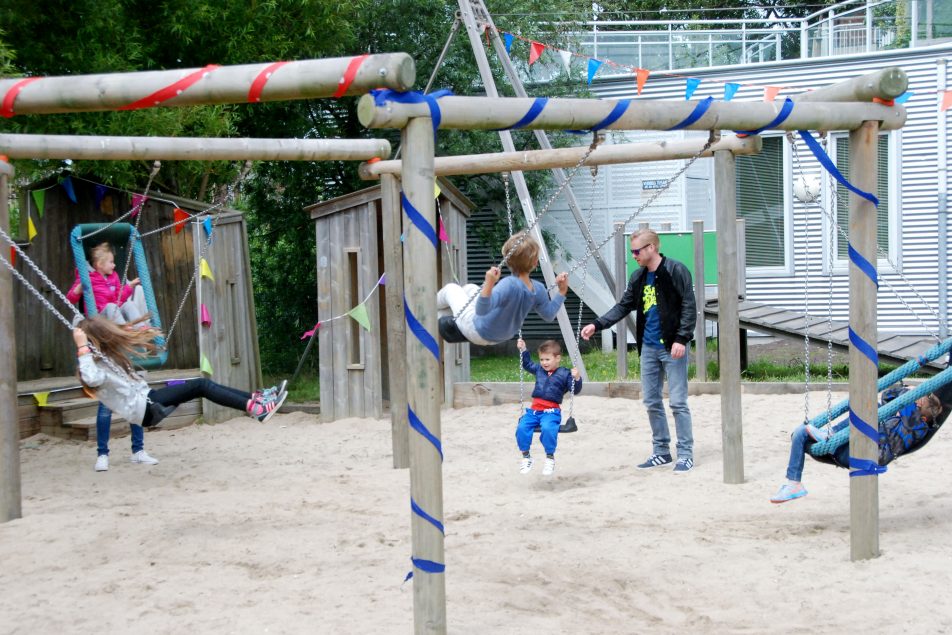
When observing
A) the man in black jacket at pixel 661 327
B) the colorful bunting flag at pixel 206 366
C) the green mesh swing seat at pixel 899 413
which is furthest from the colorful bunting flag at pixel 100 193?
the green mesh swing seat at pixel 899 413

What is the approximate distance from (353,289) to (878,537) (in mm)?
5877

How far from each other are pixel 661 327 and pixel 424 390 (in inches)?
129

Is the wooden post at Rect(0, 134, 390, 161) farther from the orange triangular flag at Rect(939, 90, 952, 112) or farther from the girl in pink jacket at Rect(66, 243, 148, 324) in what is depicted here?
the orange triangular flag at Rect(939, 90, 952, 112)

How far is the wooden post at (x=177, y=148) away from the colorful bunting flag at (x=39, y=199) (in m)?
4.12

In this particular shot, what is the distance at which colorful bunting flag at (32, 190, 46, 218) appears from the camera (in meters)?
10.2

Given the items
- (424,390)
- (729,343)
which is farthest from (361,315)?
(424,390)

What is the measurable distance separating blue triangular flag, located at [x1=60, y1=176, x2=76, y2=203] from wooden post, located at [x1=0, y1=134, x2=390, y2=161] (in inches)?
160

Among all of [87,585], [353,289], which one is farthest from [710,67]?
[87,585]

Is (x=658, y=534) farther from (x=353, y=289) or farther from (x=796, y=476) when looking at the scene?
(x=353, y=289)

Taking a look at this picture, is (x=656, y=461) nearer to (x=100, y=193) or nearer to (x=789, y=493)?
(x=789, y=493)

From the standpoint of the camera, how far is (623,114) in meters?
4.46

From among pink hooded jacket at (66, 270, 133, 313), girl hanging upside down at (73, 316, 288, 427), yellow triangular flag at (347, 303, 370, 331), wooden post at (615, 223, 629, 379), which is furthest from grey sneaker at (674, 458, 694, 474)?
pink hooded jacket at (66, 270, 133, 313)

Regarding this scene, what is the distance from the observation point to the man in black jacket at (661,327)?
6.70m

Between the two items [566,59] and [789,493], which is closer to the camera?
[789,493]
